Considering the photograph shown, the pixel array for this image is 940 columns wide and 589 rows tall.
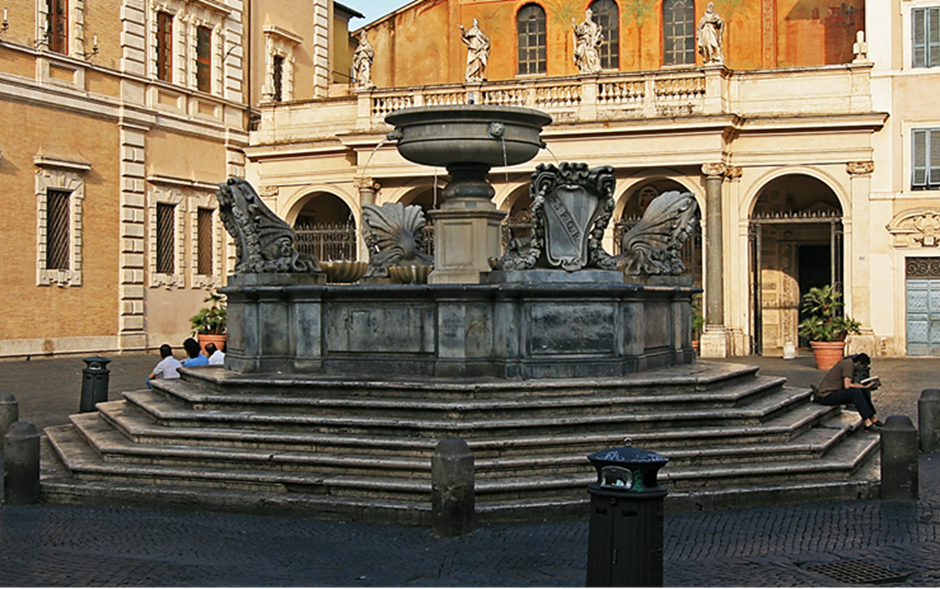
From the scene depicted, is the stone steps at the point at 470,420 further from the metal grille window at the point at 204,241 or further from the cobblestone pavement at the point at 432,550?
the metal grille window at the point at 204,241

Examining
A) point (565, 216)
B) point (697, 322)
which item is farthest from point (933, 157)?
point (565, 216)

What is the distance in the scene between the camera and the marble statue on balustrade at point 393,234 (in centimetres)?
1402

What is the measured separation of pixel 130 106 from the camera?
27.4 m

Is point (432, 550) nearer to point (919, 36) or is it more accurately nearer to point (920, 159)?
point (920, 159)

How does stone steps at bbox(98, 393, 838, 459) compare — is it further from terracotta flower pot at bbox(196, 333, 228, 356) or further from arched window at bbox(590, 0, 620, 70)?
arched window at bbox(590, 0, 620, 70)

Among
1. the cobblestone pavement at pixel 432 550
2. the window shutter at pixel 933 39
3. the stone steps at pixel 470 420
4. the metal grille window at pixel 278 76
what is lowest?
the cobblestone pavement at pixel 432 550

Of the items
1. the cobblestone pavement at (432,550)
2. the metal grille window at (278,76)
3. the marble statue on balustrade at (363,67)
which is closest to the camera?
the cobblestone pavement at (432,550)

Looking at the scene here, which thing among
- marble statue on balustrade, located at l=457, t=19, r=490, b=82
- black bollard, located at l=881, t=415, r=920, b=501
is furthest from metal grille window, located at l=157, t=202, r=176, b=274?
black bollard, located at l=881, t=415, r=920, b=501

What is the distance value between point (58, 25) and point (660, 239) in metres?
18.5

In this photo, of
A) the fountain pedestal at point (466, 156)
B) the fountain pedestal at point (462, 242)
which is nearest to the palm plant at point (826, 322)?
the fountain pedestal at point (466, 156)

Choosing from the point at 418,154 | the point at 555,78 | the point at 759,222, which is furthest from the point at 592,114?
the point at 418,154

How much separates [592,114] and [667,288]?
15.5 m

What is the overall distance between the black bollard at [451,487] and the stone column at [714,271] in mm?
18839

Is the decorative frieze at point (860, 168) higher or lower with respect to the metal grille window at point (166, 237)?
higher
